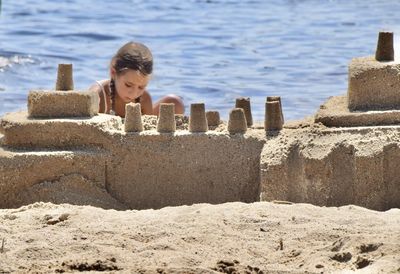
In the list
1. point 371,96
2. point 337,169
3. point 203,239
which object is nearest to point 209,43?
point 371,96

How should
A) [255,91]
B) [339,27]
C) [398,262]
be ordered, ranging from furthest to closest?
[339,27]
[255,91]
[398,262]

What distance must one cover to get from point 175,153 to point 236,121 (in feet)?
1.20

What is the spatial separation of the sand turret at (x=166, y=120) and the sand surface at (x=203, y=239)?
63 centimetres

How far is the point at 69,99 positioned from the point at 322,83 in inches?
211

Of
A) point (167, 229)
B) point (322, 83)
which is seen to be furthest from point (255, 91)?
point (167, 229)

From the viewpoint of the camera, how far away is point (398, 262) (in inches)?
183

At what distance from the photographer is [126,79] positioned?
734 centimetres

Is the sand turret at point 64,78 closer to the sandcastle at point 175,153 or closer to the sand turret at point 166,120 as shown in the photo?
the sandcastle at point 175,153

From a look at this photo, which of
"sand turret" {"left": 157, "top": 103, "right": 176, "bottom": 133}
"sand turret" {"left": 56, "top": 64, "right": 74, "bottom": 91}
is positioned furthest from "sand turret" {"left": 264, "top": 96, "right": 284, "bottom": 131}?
"sand turret" {"left": 56, "top": 64, "right": 74, "bottom": 91}

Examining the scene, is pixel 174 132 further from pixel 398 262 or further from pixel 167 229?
pixel 398 262

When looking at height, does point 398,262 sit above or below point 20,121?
below

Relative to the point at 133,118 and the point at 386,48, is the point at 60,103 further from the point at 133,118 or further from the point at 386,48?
the point at 386,48

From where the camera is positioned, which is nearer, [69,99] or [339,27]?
[69,99]

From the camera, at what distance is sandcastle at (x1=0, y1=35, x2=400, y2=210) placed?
6008 millimetres
